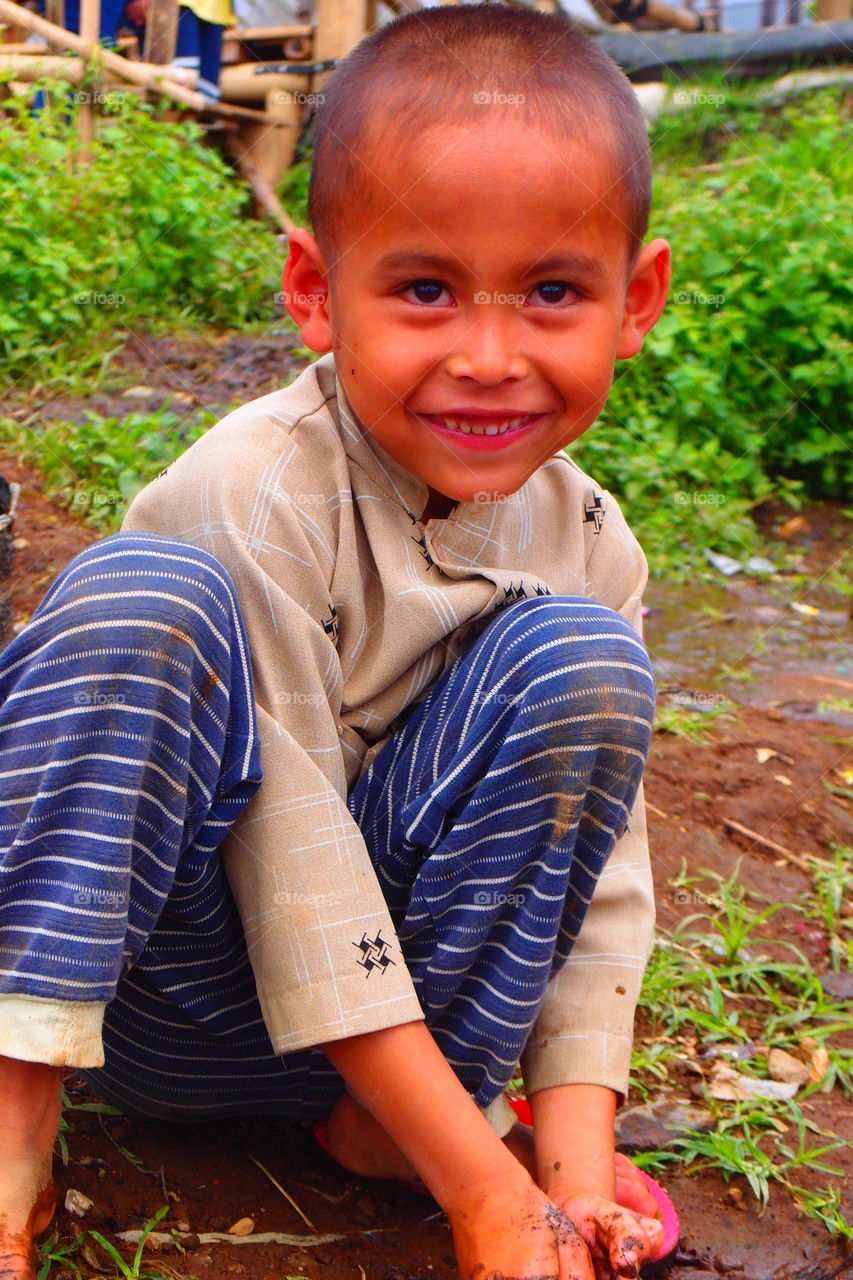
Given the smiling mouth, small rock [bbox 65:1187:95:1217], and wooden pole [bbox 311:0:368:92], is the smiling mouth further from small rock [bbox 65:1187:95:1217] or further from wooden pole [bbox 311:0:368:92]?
wooden pole [bbox 311:0:368:92]

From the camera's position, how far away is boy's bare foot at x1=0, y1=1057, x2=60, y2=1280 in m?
1.26

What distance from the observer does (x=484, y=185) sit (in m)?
1.52

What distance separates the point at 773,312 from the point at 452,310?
381 cm

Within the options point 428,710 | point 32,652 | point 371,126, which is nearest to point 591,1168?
point 428,710

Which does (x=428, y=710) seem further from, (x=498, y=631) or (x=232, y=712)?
(x=232, y=712)

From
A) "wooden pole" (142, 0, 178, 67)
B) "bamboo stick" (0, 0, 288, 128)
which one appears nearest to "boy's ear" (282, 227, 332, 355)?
"bamboo stick" (0, 0, 288, 128)

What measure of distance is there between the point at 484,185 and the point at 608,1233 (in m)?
1.19

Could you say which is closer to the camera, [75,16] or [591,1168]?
[591,1168]

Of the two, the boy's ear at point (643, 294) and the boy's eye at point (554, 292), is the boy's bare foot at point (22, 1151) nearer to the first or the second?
the boy's eye at point (554, 292)

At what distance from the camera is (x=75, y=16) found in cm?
684

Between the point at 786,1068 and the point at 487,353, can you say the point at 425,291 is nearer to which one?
the point at 487,353

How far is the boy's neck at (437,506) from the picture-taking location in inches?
68.6

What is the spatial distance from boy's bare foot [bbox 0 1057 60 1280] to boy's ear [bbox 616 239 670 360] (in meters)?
1.13

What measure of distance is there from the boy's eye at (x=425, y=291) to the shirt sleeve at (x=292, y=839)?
308 millimetres
